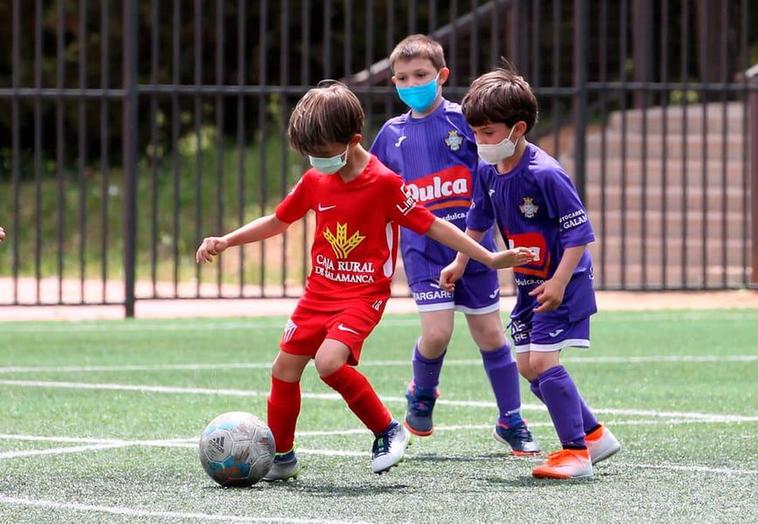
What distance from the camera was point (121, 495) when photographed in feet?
17.3

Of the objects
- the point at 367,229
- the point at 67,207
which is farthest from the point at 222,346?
the point at 67,207

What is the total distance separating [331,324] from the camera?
→ 18.7 ft

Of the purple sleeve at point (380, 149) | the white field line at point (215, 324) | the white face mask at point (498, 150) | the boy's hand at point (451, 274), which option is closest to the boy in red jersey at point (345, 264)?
the white face mask at point (498, 150)

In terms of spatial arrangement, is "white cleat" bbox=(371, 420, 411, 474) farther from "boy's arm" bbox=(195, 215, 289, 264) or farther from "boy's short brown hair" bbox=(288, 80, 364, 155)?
"boy's short brown hair" bbox=(288, 80, 364, 155)

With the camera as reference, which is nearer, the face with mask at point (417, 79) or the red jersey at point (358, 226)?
the red jersey at point (358, 226)

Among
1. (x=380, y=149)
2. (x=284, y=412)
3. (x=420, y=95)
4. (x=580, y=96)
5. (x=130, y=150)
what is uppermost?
(x=580, y=96)

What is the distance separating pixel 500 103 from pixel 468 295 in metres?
1.11

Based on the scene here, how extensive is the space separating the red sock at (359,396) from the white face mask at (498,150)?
91cm

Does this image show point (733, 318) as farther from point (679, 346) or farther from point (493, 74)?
point (493, 74)

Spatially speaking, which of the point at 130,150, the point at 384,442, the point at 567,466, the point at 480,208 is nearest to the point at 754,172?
the point at 130,150

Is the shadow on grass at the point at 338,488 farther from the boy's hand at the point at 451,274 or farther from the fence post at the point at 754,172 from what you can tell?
the fence post at the point at 754,172

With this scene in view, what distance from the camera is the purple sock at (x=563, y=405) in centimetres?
578

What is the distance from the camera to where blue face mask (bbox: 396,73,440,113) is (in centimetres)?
672

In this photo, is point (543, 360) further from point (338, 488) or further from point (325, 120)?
point (325, 120)
